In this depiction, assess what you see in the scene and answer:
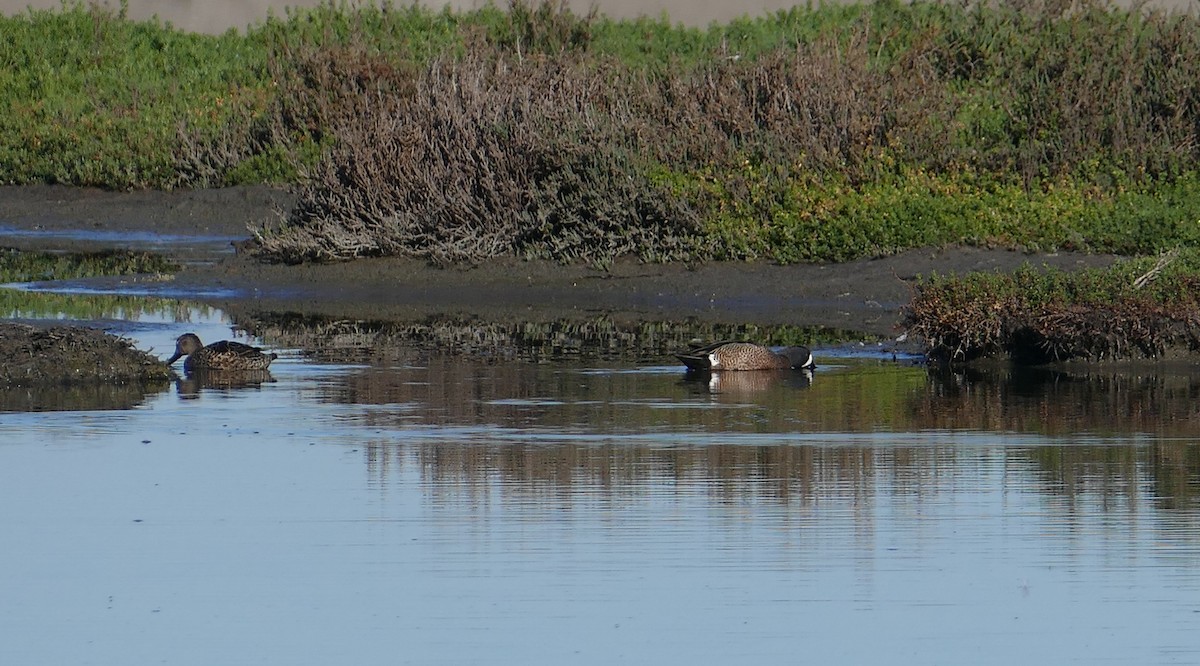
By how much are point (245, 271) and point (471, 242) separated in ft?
7.19

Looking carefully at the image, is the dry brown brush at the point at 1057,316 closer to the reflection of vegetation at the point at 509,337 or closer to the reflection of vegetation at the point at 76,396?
the reflection of vegetation at the point at 509,337

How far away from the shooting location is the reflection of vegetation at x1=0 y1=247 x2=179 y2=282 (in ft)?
69.5

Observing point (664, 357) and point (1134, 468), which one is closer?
point (1134, 468)

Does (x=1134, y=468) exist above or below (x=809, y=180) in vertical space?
below

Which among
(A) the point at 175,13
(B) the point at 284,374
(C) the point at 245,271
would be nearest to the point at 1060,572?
(B) the point at 284,374

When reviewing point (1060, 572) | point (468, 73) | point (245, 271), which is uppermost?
point (468, 73)

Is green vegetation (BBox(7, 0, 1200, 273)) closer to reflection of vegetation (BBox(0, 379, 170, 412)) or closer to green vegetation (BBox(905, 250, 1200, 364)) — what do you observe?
green vegetation (BBox(905, 250, 1200, 364))

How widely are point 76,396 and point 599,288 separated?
24.2 ft

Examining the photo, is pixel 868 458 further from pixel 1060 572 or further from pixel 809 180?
pixel 809 180

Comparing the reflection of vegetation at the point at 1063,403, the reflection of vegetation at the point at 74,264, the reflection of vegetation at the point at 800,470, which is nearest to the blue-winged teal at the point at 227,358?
the reflection of vegetation at the point at 800,470

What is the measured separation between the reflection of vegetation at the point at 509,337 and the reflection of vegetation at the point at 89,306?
3.21ft

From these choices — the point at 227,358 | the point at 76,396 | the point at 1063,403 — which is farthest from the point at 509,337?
the point at 1063,403

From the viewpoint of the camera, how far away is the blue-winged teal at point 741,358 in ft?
45.4

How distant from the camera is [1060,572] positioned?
7.96 metres
